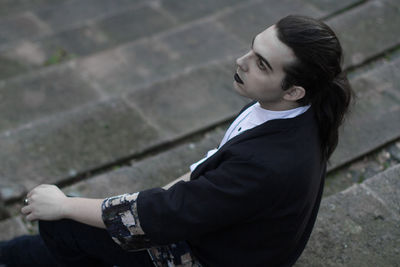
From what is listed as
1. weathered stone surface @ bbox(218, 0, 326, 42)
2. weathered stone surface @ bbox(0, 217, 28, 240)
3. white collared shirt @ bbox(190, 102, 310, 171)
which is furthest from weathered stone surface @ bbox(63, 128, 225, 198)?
weathered stone surface @ bbox(218, 0, 326, 42)

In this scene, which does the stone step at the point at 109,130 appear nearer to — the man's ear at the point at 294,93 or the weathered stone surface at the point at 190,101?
the weathered stone surface at the point at 190,101

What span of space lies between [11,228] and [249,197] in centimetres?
182

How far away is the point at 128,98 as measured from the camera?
4086mm

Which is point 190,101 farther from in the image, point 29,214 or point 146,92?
point 29,214

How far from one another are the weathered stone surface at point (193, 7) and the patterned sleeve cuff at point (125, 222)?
14.4ft

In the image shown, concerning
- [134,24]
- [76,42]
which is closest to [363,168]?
[134,24]

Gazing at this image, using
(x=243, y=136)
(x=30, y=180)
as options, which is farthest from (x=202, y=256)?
(x=30, y=180)

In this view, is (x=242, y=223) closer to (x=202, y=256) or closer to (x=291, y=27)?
(x=202, y=256)

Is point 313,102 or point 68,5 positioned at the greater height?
point 313,102

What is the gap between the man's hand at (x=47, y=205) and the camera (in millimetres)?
2016

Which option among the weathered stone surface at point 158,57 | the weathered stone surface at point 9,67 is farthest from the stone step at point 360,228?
the weathered stone surface at point 9,67

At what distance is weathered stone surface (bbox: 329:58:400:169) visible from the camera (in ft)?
10.9

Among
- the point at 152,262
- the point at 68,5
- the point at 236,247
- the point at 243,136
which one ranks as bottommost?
the point at 68,5

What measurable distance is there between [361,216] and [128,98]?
7.02ft
